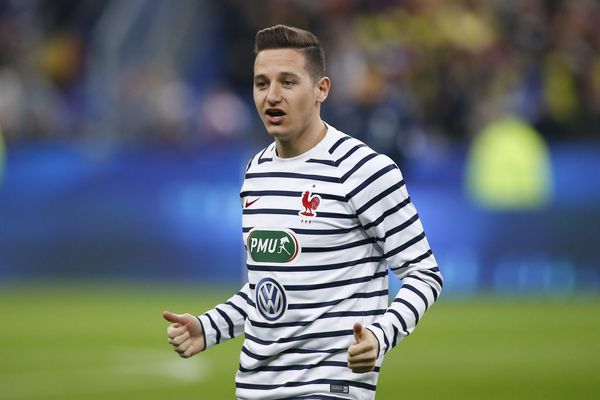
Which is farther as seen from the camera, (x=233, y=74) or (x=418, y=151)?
(x=233, y=74)

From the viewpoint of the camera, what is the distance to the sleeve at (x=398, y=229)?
4.93 m

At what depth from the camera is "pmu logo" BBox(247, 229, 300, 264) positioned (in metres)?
5.04

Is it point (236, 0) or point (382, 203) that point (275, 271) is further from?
point (236, 0)

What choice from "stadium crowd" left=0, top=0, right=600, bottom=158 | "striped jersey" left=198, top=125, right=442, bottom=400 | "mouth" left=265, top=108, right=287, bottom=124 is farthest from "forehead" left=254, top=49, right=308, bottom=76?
"stadium crowd" left=0, top=0, right=600, bottom=158

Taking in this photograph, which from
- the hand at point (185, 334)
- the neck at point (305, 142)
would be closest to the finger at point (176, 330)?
the hand at point (185, 334)

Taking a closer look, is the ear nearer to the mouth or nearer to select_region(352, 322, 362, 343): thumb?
the mouth

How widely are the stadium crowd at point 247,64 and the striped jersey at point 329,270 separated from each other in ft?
36.8

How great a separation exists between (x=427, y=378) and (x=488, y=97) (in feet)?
26.5

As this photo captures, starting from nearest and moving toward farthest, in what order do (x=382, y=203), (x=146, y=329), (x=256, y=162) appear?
(x=382, y=203), (x=256, y=162), (x=146, y=329)

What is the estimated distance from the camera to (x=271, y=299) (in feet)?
16.5

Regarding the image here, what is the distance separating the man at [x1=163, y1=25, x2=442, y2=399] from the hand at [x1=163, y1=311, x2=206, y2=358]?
0.89 ft

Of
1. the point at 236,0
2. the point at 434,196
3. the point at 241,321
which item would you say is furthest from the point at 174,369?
the point at 236,0

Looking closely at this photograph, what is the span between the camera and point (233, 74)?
2005 cm

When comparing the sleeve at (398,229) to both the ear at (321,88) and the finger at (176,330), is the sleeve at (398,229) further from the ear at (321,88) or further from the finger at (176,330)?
the finger at (176,330)
